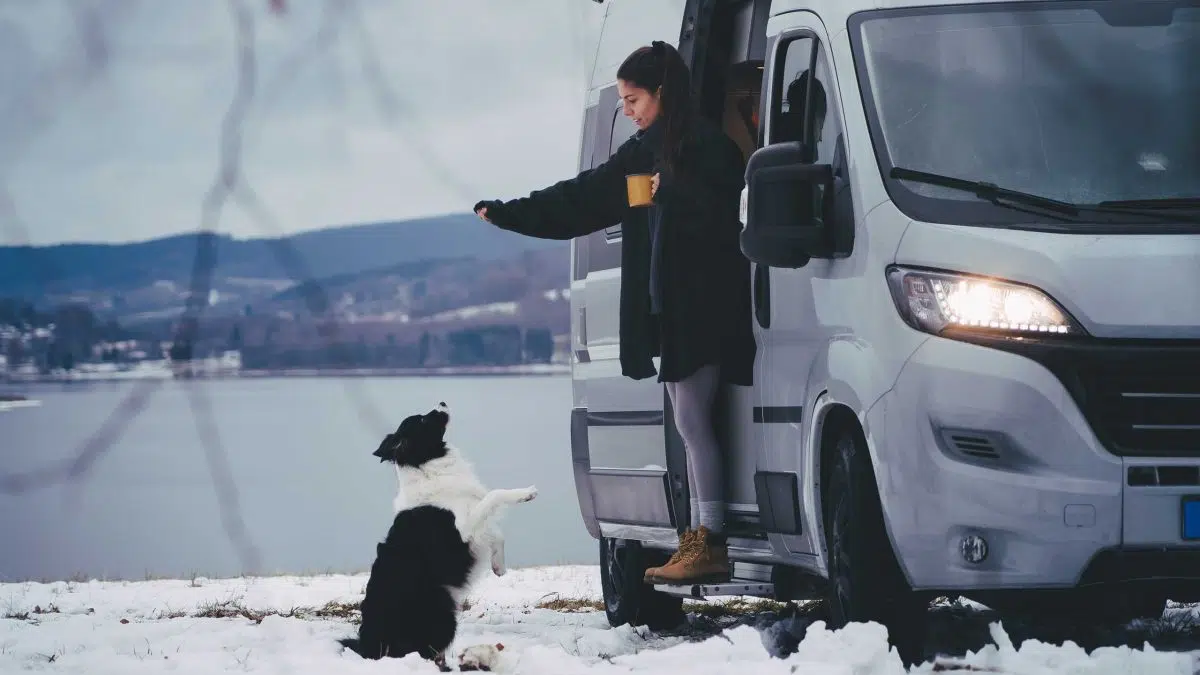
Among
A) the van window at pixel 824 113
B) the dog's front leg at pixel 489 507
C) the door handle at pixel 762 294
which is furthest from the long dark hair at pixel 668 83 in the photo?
the dog's front leg at pixel 489 507

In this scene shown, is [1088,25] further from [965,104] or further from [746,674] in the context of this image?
[746,674]

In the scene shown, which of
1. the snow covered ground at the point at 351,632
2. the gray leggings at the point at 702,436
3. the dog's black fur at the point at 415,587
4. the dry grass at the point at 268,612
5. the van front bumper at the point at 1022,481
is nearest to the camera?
the van front bumper at the point at 1022,481

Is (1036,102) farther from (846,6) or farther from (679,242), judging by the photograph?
(679,242)

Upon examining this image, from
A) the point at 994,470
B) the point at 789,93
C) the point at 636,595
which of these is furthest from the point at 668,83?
the point at 636,595

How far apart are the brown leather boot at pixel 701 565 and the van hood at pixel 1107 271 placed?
1949mm

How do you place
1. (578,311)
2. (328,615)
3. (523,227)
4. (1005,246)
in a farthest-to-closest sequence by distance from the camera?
(328,615)
(578,311)
(523,227)
(1005,246)

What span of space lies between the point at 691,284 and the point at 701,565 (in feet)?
3.46

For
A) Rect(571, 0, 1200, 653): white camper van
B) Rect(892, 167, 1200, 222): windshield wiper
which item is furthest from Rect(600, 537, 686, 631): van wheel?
Rect(892, 167, 1200, 222): windshield wiper

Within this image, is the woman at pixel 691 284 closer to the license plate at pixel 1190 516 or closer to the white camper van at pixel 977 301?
the white camper van at pixel 977 301

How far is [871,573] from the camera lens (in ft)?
17.5

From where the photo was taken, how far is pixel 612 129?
807 cm

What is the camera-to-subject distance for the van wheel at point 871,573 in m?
5.34

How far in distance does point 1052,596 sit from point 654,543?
256 cm

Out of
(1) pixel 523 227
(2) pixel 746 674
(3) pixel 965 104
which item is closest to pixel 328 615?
(1) pixel 523 227
